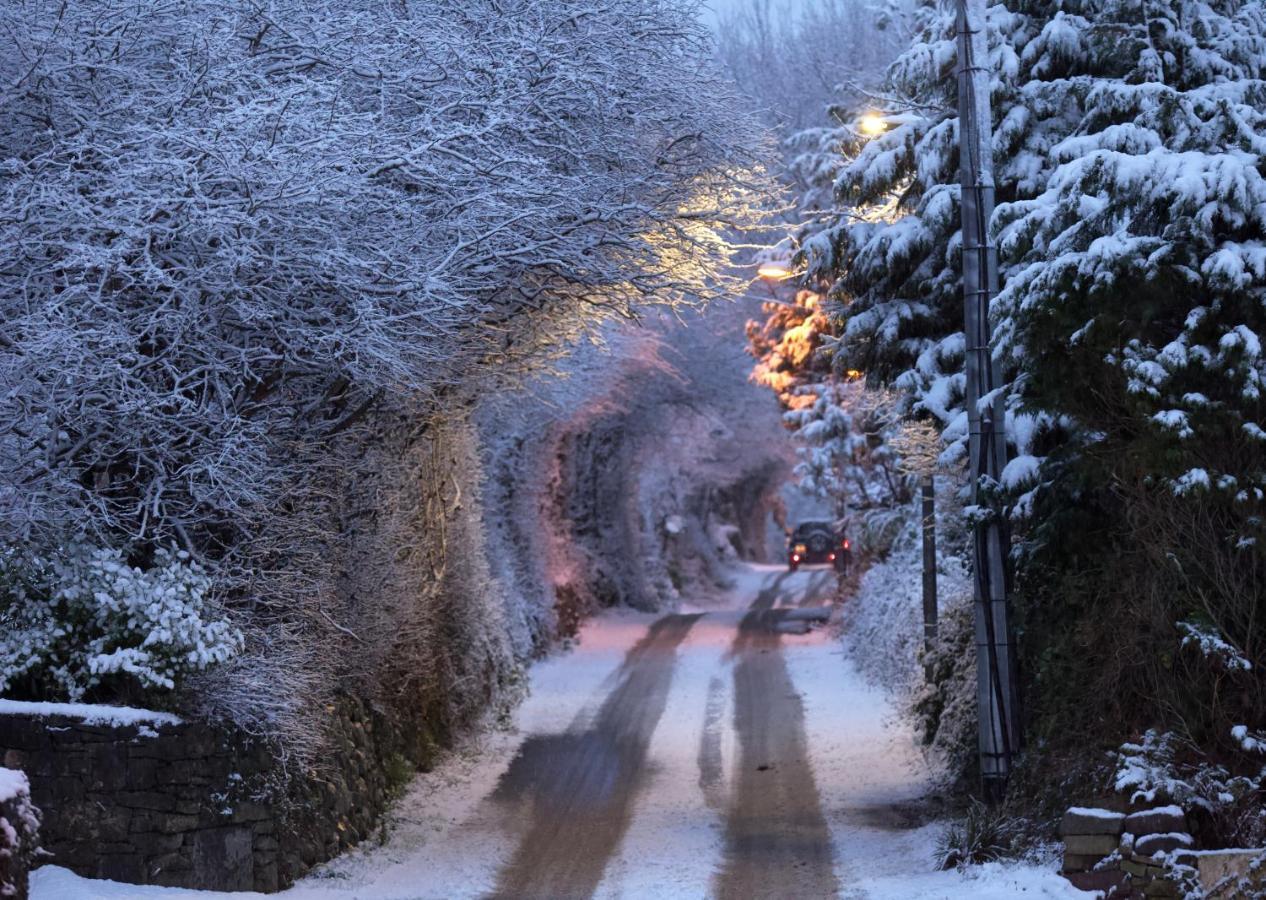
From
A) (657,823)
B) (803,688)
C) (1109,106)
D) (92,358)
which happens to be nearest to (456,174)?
(92,358)

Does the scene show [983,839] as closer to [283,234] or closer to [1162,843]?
[1162,843]

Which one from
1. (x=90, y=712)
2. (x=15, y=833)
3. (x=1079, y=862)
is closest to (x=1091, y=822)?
(x=1079, y=862)

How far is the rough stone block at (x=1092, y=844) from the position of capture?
33.8 ft

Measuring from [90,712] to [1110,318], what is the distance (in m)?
7.78

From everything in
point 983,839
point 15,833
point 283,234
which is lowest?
point 983,839

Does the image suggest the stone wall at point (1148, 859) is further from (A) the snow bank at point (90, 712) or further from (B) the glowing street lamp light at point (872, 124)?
(B) the glowing street lamp light at point (872, 124)

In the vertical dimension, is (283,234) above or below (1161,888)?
above

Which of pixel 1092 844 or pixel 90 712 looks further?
pixel 90 712

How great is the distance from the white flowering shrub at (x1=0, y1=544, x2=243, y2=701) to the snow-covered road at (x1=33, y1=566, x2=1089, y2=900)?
1552mm

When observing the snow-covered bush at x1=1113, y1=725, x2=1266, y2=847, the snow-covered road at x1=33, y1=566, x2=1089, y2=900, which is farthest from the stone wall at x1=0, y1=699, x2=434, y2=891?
the snow-covered bush at x1=1113, y1=725, x2=1266, y2=847

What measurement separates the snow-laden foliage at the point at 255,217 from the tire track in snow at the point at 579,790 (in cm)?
400

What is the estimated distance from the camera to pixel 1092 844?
10.4 metres

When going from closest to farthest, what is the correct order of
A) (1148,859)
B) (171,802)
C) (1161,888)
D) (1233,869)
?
(1233,869) → (1161,888) → (1148,859) → (171,802)

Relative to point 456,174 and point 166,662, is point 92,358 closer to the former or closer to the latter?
point 166,662
